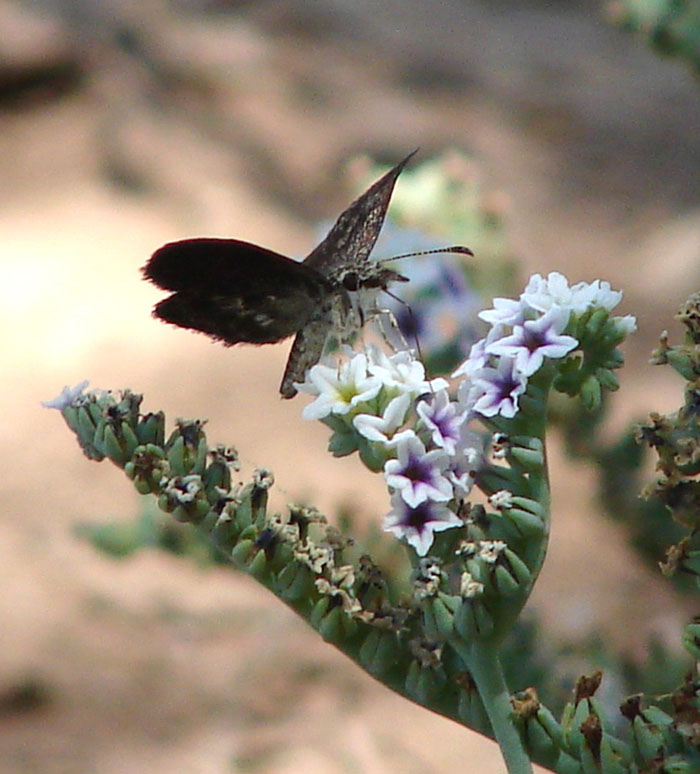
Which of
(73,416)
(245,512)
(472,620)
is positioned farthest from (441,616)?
(73,416)

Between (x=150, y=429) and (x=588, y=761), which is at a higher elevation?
(x=150, y=429)

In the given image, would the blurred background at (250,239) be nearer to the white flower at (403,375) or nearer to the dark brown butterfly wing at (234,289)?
the dark brown butterfly wing at (234,289)

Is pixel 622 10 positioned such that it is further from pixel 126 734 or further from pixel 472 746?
pixel 126 734

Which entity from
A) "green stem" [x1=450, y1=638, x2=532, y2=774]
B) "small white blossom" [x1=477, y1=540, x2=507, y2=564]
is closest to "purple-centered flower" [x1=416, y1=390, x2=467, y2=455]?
"small white blossom" [x1=477, y1=540, x2=507, y2=564]

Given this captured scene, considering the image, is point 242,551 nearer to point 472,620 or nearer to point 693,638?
point 472,620

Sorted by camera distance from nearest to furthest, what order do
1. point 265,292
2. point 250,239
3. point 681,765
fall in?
point 681,765
point 265,292
point 250,239

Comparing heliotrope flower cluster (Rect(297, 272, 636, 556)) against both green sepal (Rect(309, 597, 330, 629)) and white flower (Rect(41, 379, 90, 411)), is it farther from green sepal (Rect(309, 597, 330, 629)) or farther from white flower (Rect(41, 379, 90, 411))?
white flower (Rect(41, 379, 90, 411))

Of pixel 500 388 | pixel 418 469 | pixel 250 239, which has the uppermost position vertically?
pixel 250 239
